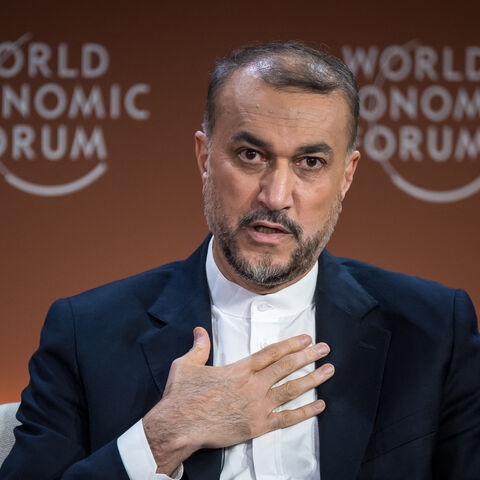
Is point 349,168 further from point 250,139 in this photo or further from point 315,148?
point 250,139

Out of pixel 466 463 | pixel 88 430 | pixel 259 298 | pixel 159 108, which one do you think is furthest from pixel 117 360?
pixel 159 108

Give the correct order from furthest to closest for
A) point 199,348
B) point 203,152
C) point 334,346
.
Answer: point 203,152, point 334,346, point 199,348

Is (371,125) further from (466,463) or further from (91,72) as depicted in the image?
(466,463)

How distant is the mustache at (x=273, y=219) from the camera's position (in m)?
1.69

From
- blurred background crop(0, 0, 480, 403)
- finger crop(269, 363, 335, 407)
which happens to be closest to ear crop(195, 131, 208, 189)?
finger crop(269, 363, 335, 407)

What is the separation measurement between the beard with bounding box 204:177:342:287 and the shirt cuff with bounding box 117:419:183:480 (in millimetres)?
448

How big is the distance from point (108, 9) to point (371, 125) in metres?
1.30

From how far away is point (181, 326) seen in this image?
1.85m

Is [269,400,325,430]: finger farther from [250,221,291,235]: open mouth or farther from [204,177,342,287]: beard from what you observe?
[250,221,291,235]: open mouth

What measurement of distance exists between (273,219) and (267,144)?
18cm

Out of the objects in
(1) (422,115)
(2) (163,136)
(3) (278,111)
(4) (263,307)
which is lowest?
(4) (263,307)

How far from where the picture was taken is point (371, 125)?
3.24 meters

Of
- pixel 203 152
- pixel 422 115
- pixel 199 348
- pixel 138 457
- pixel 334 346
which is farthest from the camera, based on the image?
pixel 422 115

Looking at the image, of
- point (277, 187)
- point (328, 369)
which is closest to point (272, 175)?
point (277, 187)
